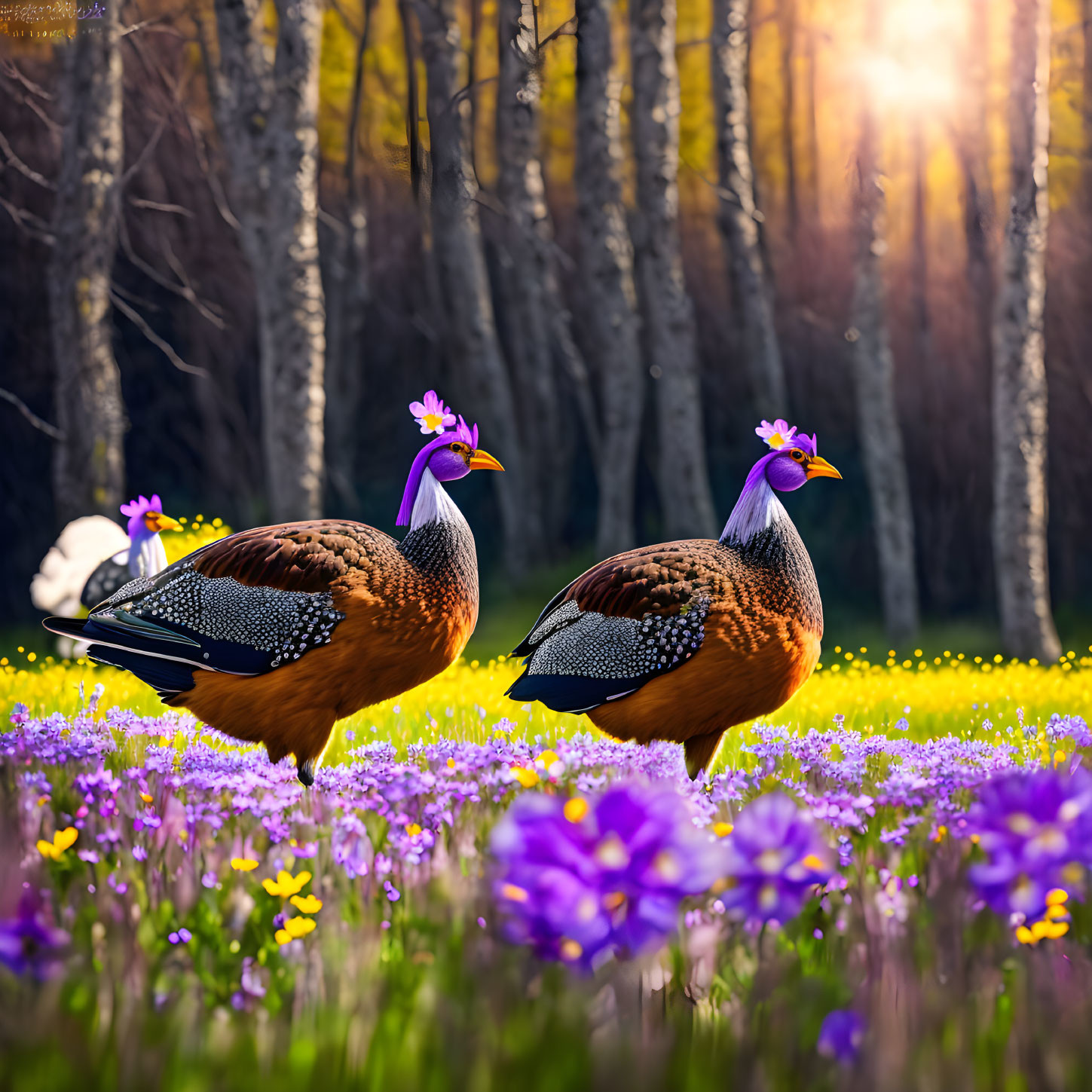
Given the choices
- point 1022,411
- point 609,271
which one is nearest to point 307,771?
point 1022,411

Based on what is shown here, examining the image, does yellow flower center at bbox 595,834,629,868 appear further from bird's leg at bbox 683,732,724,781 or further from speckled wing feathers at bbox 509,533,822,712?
bird's leg at bbox 683,732,724,781

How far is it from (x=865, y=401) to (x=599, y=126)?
376cm

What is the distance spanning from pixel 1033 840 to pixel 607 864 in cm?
73

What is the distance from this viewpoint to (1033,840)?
6.00 feet

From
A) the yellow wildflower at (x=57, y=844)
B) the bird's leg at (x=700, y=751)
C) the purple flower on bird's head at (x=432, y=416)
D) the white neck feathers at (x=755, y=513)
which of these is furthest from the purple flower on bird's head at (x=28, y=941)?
the white neck feathers at (x=755, y=513)

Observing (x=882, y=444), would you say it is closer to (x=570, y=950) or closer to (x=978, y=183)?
(x=978, y=183)

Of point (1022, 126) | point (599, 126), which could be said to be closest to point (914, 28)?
point (1022, 126)

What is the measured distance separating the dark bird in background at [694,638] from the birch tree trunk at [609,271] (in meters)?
6.83

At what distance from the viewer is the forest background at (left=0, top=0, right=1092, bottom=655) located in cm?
995

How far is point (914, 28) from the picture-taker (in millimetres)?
10602

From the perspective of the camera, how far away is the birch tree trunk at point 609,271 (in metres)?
11.4

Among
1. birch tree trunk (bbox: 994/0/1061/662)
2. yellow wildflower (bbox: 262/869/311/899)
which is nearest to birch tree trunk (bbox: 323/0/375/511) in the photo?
birch tree trunk (bbox: 994/0/1061/662)

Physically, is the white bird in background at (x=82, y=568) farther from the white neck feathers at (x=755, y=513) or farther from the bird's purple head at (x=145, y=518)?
the white neck feathers at (x=755, y=513)

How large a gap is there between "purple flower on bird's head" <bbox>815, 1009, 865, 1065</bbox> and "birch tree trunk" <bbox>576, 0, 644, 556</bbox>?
9.51 metres
